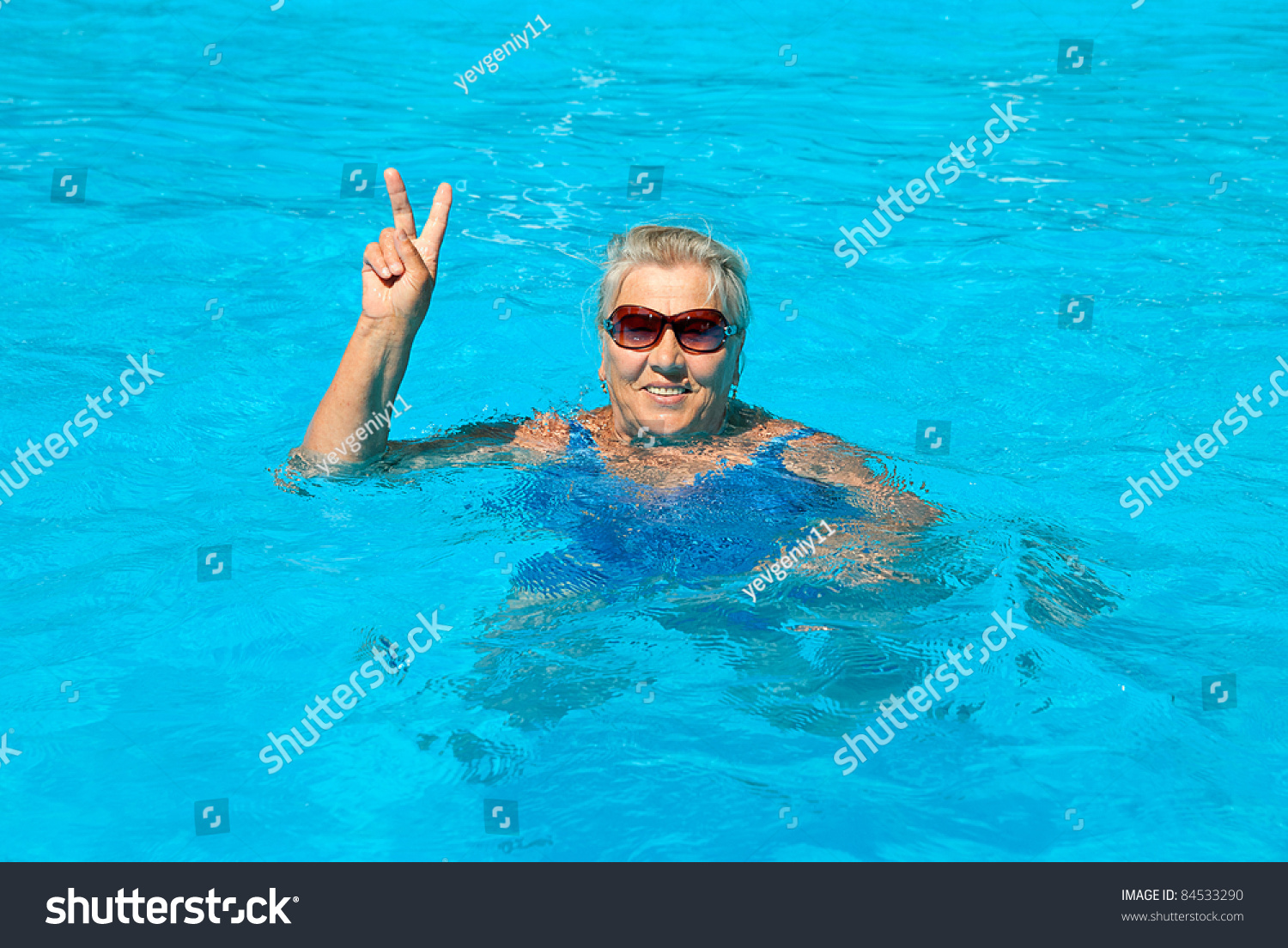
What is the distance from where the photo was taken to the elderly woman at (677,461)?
423 centimetres

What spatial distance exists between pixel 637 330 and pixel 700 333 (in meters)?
0.21

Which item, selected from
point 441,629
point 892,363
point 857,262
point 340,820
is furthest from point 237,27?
point 340,820

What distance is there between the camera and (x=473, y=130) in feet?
33.4

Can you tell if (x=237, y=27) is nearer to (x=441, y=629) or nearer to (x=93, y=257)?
(x=93, y=257)

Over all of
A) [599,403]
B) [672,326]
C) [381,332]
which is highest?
[599,403]

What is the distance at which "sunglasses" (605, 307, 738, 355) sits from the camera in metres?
4.20

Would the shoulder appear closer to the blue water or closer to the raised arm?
the blue water
